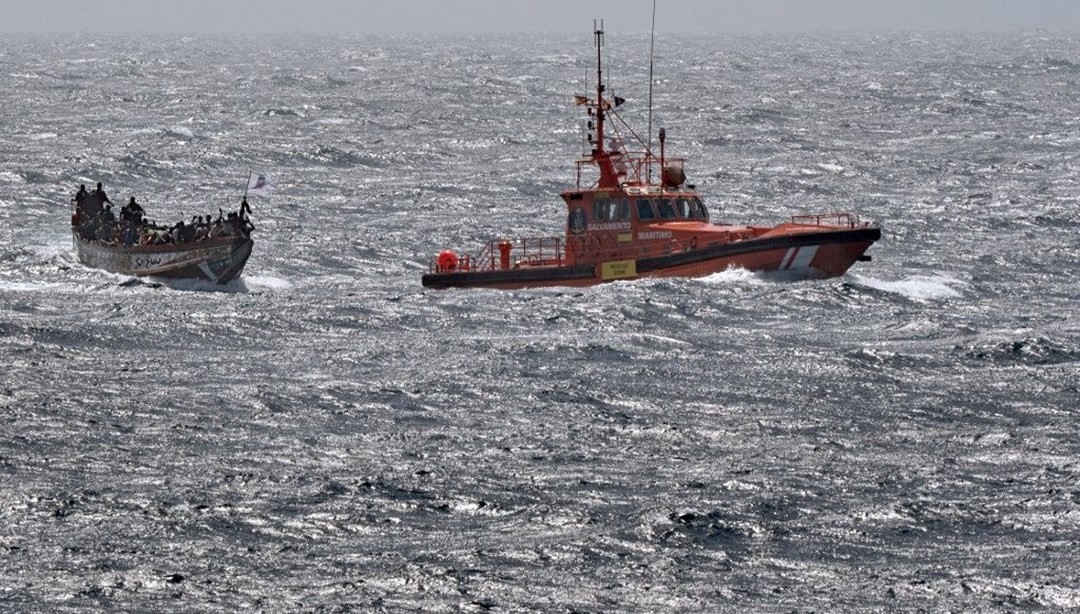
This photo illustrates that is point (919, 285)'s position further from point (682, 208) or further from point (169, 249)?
point (169, 249)

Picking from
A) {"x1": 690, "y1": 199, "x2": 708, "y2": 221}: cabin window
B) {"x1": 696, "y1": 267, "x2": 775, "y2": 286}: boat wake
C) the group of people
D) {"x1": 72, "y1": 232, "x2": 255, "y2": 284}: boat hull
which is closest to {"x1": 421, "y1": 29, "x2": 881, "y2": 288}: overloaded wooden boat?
{"x1": 690, "y1": 199, "x2": 708, "y2": 221}: cabin window

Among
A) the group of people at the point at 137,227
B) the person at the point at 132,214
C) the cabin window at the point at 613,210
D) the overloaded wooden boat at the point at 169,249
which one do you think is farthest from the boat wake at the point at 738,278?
the person at the point at 132,214

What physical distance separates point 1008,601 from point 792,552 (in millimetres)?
3016

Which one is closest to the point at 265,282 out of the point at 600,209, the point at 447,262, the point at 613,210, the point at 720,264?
the point at 447,262

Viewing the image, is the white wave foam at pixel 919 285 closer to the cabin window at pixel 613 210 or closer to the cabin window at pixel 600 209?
the cabin window at pixel 613 210

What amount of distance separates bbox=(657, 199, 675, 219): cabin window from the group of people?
35.1ft

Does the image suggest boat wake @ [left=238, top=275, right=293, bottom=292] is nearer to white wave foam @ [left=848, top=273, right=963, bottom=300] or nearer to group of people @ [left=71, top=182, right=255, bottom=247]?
group of people @ [left=71, top=182, right=255, bottom=247]

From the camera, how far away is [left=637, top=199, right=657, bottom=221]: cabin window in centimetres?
5075

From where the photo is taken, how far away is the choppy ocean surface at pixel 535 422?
958 inches

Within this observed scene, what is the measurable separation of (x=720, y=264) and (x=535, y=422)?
690 inches

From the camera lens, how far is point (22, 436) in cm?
3086

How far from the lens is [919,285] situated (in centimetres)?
4784

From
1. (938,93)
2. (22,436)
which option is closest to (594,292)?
(22,436)

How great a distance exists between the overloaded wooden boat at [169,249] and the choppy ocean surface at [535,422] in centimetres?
92
